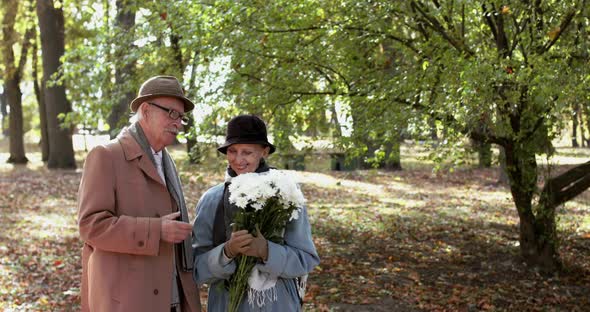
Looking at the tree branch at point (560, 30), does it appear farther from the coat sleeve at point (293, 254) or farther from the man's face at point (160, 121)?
the man's face at point (160, 121)

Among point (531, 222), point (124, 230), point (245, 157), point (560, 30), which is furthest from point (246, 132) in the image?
point (531, 222)

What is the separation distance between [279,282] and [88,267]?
997mm

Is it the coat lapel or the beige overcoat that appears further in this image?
the coat lapel

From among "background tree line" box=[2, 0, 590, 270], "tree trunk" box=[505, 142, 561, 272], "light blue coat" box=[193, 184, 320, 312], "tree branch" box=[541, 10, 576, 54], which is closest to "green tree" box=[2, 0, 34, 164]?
"background tree line" box=[2, 0, 590, 270]

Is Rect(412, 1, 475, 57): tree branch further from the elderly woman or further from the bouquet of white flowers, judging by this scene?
the bouquet of white flowers

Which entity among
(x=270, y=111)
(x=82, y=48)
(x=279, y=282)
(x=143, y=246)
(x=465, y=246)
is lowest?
(x=465, y=246)

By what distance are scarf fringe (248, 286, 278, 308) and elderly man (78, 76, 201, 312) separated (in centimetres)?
33

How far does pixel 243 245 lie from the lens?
3.30 m

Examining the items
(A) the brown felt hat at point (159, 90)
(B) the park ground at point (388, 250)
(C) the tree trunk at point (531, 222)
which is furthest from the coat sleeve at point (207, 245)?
(C) the tree trunk at point (531, 222)

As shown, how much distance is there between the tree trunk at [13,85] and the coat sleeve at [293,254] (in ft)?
72.7

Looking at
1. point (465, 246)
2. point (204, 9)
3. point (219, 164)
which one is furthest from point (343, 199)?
→ point (204, 9)

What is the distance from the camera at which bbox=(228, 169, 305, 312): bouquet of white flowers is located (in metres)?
3.35

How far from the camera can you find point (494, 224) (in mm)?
A: 13375

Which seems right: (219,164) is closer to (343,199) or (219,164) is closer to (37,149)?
(343,199)
